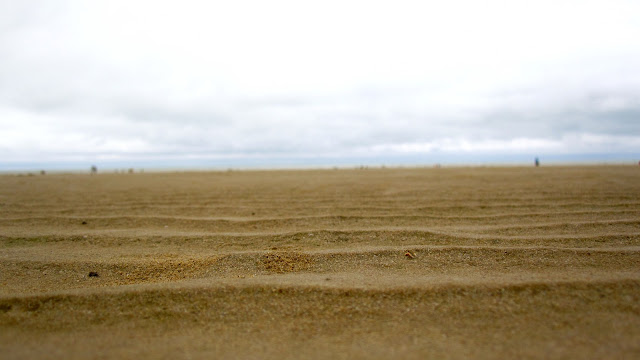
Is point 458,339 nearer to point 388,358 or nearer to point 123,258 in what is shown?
point 388,358

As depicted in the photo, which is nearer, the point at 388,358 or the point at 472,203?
the point at 388,358

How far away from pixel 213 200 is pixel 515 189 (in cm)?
664

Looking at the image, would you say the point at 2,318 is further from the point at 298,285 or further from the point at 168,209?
the point at 168,209

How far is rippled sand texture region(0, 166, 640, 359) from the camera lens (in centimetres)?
235

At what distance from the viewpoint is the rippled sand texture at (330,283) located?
2.35 metres

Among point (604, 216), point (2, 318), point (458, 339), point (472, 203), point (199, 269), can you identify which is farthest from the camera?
point (472, 203)

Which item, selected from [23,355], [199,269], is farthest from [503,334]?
[23,355]

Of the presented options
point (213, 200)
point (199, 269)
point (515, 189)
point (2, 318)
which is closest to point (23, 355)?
point (2, 318)

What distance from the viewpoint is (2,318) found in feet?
9.10

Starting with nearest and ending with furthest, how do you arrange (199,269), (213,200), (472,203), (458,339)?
1. (458,339)
2. (199,269)
3. (472,203)
4. (213,200)

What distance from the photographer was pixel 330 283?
3145mm

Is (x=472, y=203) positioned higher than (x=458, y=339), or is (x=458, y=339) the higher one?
(x=472, y=203)

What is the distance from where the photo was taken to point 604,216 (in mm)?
5434

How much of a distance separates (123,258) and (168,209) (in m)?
2.87
